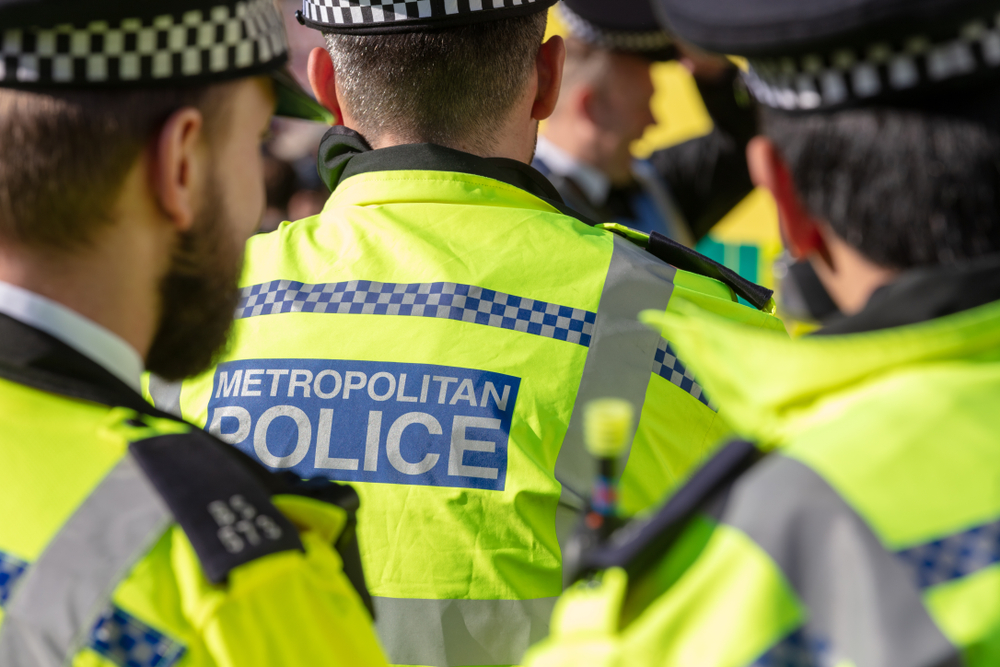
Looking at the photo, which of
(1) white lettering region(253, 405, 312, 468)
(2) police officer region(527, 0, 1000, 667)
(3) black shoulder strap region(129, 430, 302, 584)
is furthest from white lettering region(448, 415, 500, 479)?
(2) police officer region(527, 0, 1000, 667)

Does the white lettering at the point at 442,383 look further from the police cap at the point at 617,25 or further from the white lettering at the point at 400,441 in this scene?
the police cap at the point at 617,25

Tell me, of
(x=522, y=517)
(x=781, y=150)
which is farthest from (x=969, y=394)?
(x=522, y=517)

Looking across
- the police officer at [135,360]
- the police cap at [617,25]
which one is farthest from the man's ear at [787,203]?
the police cap at [617,25]

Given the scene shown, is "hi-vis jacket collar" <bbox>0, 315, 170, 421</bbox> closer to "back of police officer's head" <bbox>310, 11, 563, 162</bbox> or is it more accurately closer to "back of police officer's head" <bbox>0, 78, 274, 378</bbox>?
"back of police officer's head" <bbox>0, 78, 274, 378</bbox>

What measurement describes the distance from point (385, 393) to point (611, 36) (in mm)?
2750

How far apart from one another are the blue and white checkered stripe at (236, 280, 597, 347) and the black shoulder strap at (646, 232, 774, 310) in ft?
0.88

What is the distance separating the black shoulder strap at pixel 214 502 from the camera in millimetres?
1146

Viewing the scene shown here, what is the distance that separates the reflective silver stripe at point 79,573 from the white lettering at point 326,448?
25.9 inches

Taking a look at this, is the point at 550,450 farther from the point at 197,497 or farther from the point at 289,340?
the point at 197,497

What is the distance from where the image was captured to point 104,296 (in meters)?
1.31

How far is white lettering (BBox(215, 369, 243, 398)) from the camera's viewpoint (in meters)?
1.95

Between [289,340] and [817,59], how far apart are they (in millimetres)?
1105

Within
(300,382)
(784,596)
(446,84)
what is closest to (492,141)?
(446,84)

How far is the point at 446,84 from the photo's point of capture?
2.12 meters
